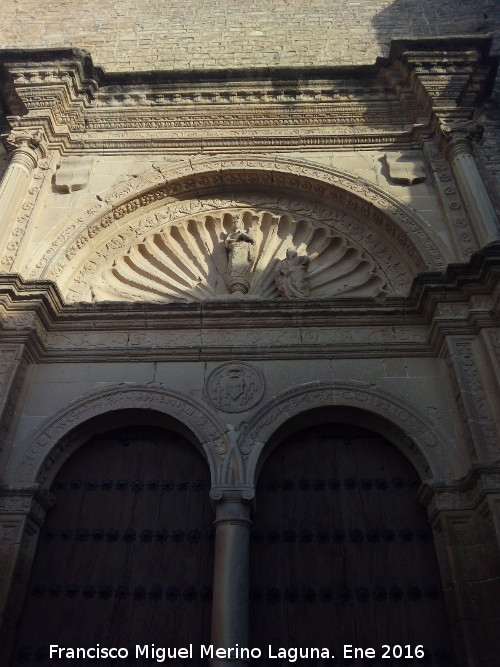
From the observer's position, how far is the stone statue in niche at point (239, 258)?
606 centimetres

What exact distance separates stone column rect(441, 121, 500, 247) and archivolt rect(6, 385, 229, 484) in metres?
3.30

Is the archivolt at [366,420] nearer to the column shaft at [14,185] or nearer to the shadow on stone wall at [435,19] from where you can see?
the column shaft at [14,185]

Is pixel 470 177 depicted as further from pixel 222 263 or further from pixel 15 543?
pixel 15 543

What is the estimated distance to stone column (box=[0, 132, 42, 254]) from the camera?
233 inches

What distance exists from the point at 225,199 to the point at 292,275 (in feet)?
5.26

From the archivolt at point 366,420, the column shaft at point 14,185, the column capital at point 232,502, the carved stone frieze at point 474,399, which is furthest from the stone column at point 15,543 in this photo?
the carved stone frieze at point 474,399

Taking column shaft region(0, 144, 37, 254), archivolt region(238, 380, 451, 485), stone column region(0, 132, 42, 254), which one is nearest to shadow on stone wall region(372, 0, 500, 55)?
stone column region(0, 132, 42, 254)

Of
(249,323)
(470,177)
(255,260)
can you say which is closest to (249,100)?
(255,260)

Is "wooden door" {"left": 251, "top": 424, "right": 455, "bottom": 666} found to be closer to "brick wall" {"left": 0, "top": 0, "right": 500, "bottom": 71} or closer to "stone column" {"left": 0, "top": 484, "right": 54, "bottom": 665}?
"stone column" {"left": 0, "top": 484, "right": 54, "bottom": 665}

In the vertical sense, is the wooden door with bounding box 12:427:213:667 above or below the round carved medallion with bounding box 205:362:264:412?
below

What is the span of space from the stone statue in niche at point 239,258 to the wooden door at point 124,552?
5.84ft

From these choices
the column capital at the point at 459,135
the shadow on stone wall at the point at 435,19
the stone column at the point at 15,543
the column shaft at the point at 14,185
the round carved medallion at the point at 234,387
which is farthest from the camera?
the shadow on stone wall at the point at 435,19

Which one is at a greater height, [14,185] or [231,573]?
[14,185]

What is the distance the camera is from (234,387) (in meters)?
5.18
